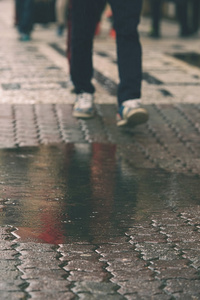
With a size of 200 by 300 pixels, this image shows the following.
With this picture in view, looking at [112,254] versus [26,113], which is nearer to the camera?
[112,254]

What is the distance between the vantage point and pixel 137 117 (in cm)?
553

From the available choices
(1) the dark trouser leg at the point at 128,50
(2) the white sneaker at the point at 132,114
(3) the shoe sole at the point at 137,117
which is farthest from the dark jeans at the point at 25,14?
(3) the shoe sole at the point at 137,117

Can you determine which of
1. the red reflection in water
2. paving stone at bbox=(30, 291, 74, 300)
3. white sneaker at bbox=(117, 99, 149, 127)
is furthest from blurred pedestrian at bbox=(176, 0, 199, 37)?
paving stone at bbox=(30, 291, 74, 300)

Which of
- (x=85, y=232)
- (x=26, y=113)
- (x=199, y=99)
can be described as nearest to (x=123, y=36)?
(x=26, y=113)

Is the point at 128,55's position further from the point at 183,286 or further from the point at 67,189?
the point at 183,286

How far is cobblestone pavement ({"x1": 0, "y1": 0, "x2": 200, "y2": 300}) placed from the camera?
2.84m

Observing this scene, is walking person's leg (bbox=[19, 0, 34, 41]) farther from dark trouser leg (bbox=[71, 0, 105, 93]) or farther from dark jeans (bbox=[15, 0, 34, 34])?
dark trouser leg (bbox=[71, 0, 105, 93])

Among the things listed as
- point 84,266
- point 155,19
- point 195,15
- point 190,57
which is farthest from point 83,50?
point 195,15

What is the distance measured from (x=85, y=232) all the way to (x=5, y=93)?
372cm

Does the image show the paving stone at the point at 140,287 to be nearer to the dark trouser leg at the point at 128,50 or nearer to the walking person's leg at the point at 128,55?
the walking person's leg at the point at 128,55

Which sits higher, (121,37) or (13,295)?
(121,37)

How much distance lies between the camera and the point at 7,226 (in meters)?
3.44

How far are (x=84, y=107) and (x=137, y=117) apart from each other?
652mm

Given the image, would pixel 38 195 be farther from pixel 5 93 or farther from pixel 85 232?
pixel 5 93
